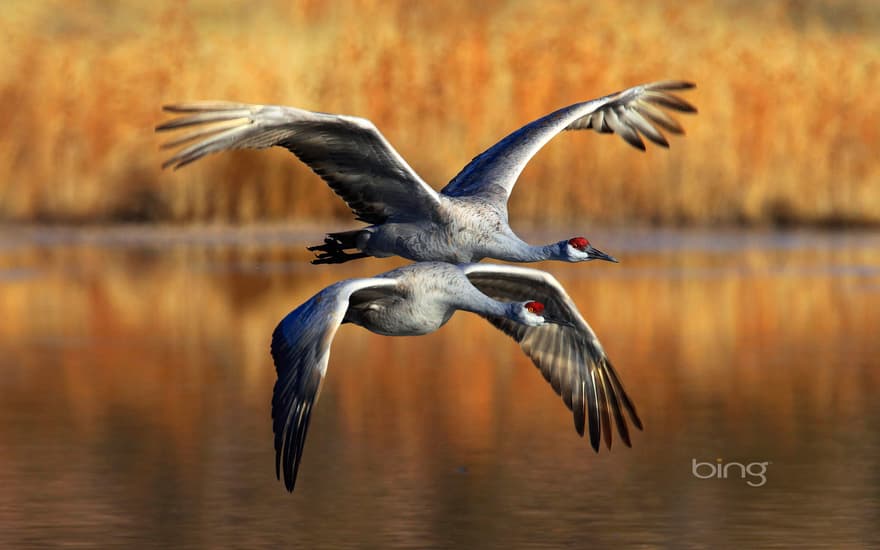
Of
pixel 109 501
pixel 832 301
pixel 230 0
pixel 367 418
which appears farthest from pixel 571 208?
pixel 230 0

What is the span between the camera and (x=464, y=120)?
90.6 ft

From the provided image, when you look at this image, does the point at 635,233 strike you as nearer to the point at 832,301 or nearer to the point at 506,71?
the point at 506,71

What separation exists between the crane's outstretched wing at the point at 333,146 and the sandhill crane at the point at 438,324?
2.36 ft

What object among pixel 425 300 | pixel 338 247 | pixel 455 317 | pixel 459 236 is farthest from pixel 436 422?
pixel 455 317

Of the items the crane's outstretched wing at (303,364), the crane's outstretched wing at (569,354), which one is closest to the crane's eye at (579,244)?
the crane's outstretched wing at (569,354)

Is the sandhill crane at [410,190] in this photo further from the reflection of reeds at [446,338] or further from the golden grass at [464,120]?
the golden grass at [464,120]

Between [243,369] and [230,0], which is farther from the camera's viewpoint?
[230,0]

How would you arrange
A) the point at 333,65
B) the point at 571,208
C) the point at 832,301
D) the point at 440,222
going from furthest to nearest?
the point at 333,65 < the point at 571,208 < the point at 832,301 < the point at 440,222

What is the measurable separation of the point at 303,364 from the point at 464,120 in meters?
17.1

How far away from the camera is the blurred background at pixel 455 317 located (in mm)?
12961

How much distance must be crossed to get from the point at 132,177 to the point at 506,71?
4.94m

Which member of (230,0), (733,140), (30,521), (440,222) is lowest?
(30,521)

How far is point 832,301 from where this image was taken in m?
24.2

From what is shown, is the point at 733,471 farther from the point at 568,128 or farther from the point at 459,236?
the point at 459,236
